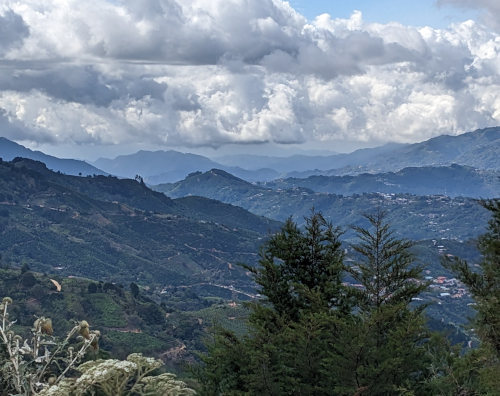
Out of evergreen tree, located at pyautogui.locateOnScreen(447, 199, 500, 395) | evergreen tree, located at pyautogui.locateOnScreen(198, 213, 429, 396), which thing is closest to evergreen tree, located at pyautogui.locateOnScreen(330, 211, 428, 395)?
evergreen tree, located at pyautogui.locateOnScreen(198, 213, 429, 396)

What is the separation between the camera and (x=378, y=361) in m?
20.6

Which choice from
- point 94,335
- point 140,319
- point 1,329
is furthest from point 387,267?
point 140,319

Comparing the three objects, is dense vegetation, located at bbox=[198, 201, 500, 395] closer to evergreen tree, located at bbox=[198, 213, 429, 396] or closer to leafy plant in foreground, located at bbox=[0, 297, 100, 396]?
evergreen tree, located at bbox=[198, 213, 429, 396]

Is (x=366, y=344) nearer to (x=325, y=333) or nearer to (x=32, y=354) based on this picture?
(x=325, y=333)

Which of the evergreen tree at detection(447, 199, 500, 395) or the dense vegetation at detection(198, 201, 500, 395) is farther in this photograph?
the dense vegetation at detection(198, 201, 500, 395)

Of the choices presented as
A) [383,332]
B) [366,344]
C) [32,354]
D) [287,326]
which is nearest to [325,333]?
[366,344]

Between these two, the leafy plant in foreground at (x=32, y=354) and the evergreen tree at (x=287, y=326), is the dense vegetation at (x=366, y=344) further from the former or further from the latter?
the leafy plant in foreground at (x=32, y=354)

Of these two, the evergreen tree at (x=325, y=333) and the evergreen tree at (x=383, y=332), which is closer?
the evergreen tree at (x=383, y=332)

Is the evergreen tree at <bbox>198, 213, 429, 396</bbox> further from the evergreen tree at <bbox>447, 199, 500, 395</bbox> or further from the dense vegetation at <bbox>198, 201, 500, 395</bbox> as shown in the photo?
the evergreen tree at <bbox>447, 199, 500, 395</bbox>

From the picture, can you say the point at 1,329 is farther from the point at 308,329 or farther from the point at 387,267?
the point at 387,267

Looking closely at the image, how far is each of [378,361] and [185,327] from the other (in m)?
134

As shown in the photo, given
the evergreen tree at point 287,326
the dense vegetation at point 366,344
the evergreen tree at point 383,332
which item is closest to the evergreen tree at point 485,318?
the dense vegetation at point 366,344

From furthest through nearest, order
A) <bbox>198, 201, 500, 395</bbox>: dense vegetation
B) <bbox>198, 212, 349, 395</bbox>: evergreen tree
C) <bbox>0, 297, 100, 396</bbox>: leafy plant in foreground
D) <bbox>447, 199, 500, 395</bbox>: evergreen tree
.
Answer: <bbox>198, 212, 349, 395</bbox>: evergreen tree
<bbox>198, 201, 500, 395</bbox>: dense vegetation
<bbox>447, 199, 500, 395</bbox>: evergreen tree
<bbox>0, 297, 100, 396</bbox>: leafy plant in foreground

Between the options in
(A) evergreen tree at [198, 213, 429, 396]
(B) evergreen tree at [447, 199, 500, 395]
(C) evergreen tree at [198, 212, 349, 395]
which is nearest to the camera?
(B) evergreen tree at [447, 199, 500, 395]
